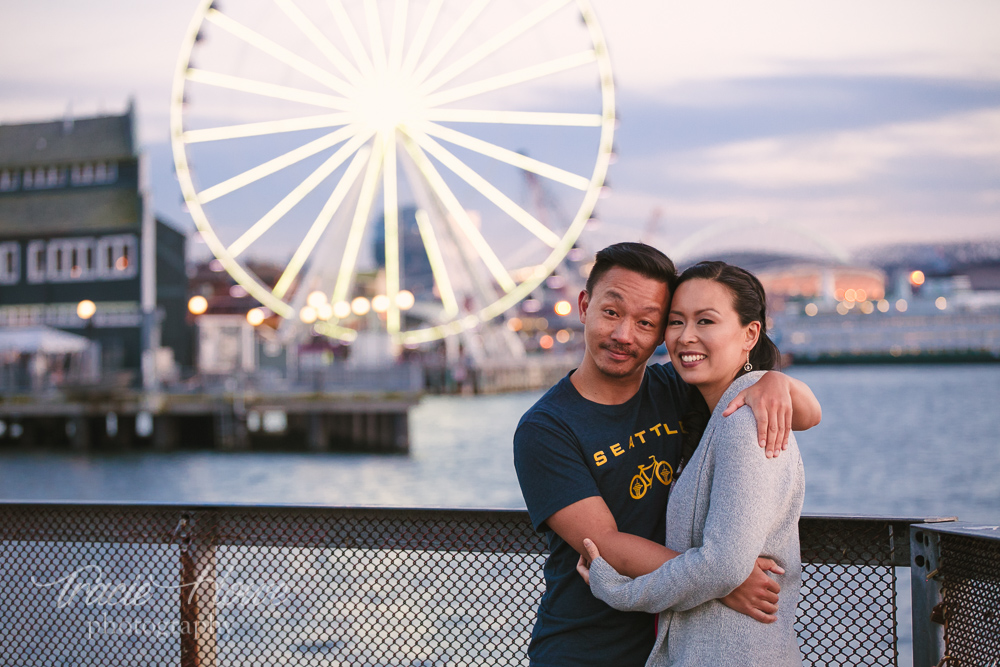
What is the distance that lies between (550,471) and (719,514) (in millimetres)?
530

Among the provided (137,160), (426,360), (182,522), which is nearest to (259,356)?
(137,160)

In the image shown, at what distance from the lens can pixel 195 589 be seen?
359 centimetres

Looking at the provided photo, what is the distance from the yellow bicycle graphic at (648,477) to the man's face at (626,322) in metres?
0.27

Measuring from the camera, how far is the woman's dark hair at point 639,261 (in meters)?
2.93

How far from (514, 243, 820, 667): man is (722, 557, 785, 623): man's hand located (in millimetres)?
278

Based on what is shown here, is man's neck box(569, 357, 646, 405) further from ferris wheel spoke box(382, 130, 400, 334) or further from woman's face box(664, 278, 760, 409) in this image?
ferris wheel spoke box(382, 130, 400, 334)

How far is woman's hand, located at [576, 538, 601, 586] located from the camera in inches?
108

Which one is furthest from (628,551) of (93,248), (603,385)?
(93,248)

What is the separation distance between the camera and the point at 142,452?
117ft

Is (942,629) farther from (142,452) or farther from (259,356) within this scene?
(259,356)

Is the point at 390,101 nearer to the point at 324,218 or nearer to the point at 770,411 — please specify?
the point at 324,218

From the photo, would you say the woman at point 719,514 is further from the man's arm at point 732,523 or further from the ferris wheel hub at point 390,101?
the ferris wheel hub at point 390,101

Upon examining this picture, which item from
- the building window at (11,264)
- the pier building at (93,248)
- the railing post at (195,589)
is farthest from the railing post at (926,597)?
the building window at (11,264)

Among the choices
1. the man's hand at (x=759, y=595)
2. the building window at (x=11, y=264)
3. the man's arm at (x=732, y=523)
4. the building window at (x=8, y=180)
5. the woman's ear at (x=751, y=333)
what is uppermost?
the building window at (x=8, y=180)
